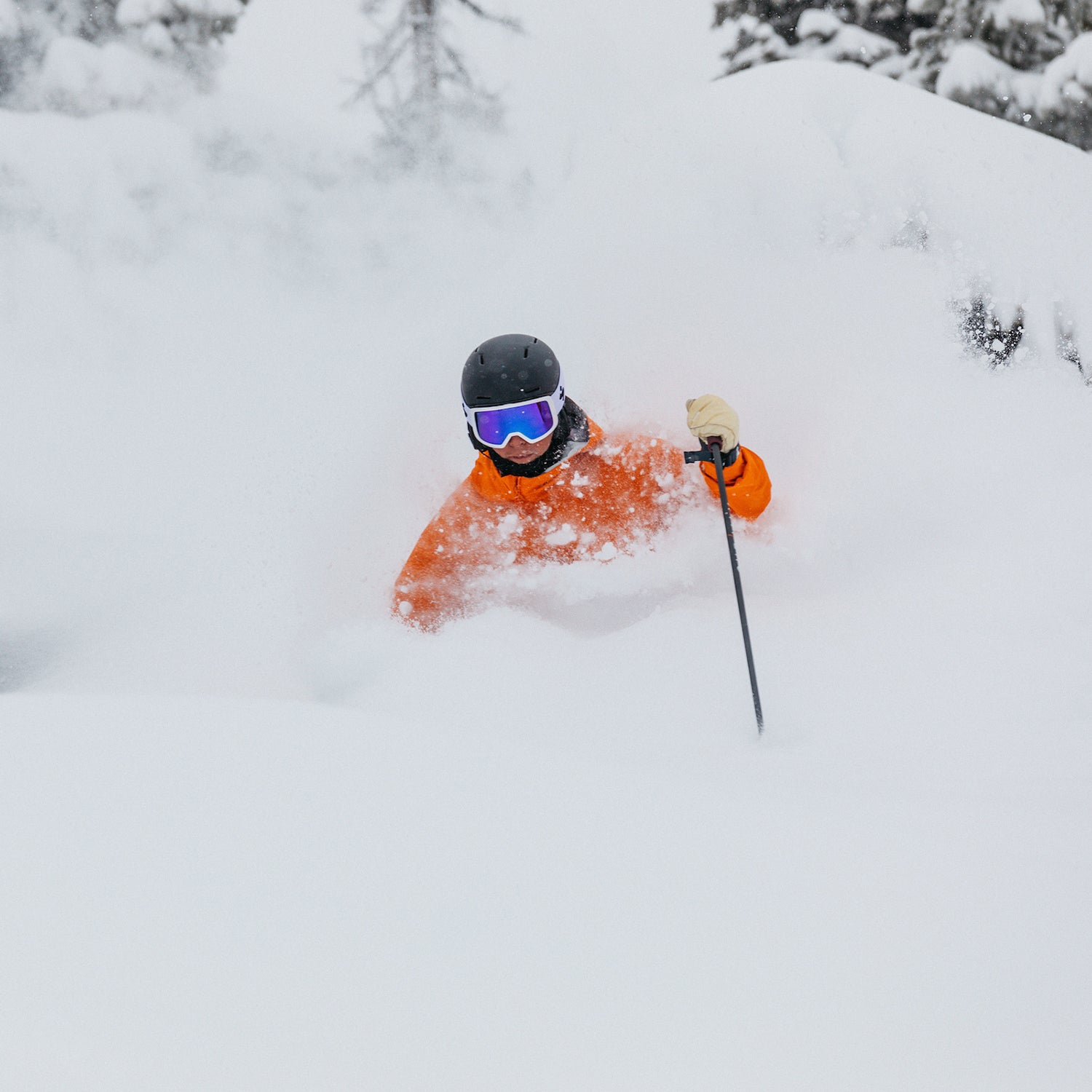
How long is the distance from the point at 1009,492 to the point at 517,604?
213cm

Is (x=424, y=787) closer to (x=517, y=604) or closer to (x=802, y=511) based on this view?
(x=517, y=604)

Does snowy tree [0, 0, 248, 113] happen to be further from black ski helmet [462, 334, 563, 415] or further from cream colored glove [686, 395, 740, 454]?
cream colored glove [686, 395, 740, 454]

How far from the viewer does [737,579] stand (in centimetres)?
260

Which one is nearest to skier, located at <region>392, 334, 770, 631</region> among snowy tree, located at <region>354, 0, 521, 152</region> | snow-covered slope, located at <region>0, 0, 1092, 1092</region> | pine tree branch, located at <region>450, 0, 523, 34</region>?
snow-covered slope, located at <region>0, 0, 1092, 1092</region>

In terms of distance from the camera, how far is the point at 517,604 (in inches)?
142

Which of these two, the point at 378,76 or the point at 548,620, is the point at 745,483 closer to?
the point at 548,620

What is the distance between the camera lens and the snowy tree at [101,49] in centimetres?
534

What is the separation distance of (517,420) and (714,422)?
766 millimetres

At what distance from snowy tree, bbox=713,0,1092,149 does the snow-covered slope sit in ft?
3.69

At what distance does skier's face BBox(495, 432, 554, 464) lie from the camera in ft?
10.2

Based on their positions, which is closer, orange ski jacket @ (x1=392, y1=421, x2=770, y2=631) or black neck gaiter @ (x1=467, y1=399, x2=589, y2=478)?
black neck gaiter @ (x1=467, y1=399, x2=589, y2=478)

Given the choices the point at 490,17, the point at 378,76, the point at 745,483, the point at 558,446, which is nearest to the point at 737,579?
the point at 745,483

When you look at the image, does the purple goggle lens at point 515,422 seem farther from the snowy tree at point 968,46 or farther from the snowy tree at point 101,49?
the snowy tree at point 968,46

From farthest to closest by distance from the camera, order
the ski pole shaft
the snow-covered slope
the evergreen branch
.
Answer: the evergreen branch, the ski pole shaft, the snow-covered slope
